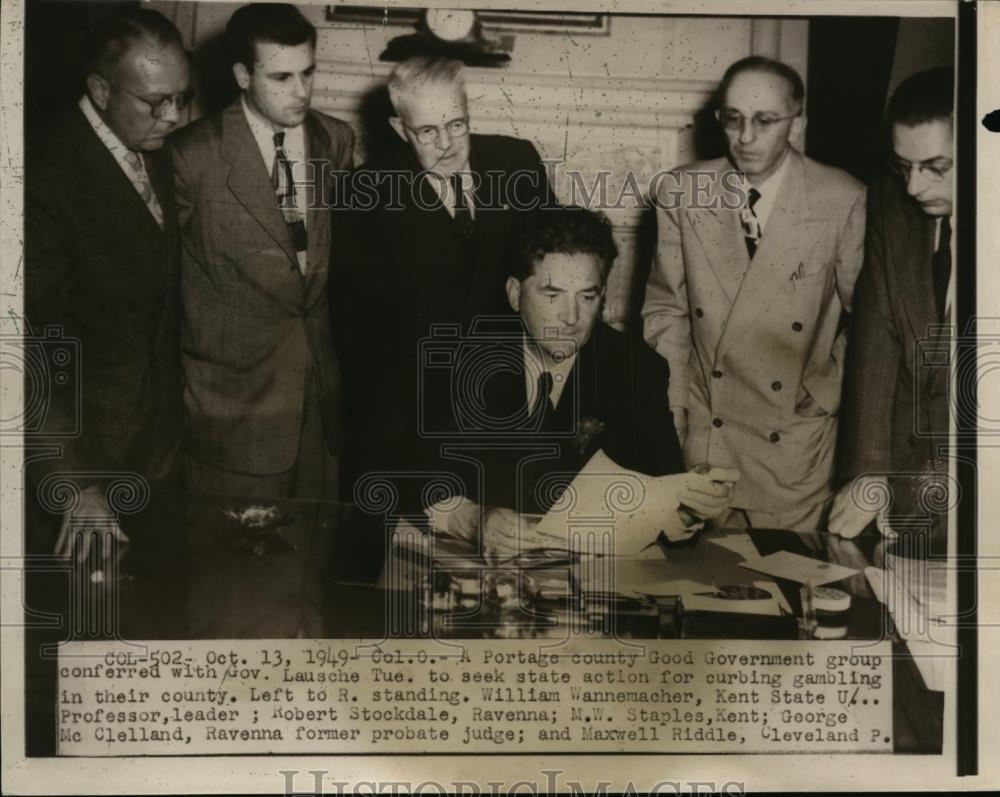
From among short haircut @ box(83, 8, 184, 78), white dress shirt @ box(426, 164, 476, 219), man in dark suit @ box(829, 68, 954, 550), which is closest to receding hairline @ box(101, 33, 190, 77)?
short haircut @ box(83, 8, 184, 78)

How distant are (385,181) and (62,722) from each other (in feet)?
5.35

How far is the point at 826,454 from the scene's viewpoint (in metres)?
2.97

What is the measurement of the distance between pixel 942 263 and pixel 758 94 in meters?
0.66

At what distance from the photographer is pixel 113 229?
9.51 ft

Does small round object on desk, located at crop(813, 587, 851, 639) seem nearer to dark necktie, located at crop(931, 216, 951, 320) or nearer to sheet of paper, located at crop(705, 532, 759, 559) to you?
sheet of paper, located at crop(705, 532, 759, 559)

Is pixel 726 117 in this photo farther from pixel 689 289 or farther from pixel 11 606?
pixel 11 606

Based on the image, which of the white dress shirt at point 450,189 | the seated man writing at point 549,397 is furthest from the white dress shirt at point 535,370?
the white dress shirt at point 450,189

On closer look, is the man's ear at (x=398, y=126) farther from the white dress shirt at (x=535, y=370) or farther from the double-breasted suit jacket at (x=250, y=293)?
the white dress shirt at (x=535, y=370)

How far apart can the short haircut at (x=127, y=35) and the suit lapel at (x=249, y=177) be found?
0.24m

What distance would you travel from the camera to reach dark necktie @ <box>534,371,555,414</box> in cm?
293

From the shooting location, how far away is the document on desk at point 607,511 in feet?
9.61

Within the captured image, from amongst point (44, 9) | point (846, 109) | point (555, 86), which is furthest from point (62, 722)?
point (846, 109)

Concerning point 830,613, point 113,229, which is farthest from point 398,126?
point 830,613

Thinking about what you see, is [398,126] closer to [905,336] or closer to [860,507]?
[905,336]
